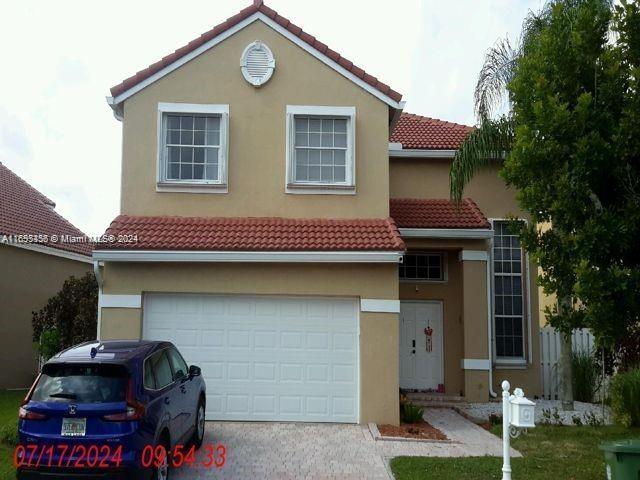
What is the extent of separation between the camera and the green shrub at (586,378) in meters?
14.3

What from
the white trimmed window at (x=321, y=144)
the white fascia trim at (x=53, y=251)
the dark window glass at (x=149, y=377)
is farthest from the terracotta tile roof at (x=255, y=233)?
the white fascia trim at (x=53, y=251)

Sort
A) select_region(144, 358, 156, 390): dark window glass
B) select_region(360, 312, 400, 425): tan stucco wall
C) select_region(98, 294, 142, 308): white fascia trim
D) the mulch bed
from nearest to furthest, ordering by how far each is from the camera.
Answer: select_region(144, 358, 156, 390): dark window glass
the mulch bed
select_region(360, 312, 400, 425): tan stucco wall
select_region(98, 294, 142, 308): white fascia trim

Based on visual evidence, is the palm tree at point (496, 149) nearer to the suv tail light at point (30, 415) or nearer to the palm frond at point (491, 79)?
the palm frond at point (491, 79)

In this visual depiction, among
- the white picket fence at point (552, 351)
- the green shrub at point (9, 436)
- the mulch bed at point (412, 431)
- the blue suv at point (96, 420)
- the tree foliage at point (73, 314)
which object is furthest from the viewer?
the tree foliage at point (73, 314)

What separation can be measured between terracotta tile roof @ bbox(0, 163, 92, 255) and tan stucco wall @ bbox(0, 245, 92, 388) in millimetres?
727

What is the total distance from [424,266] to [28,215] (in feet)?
43.5

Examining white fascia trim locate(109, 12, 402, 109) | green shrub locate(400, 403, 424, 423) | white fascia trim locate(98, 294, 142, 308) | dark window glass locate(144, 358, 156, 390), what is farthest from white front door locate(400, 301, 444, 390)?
dark window glass locate(144, 358, 156, 390)

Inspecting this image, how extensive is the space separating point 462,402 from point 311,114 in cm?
721

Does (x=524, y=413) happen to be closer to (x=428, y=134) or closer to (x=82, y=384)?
(x=82, y=384)

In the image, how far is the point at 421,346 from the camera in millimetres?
14359

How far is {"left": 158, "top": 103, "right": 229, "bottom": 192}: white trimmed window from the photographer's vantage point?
12.1 metres

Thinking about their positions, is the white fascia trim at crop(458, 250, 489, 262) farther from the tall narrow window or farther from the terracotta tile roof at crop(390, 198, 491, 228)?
the tall narrow window

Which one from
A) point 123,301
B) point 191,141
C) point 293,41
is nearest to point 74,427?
point 123,301

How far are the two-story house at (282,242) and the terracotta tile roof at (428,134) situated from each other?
5.55 feet
